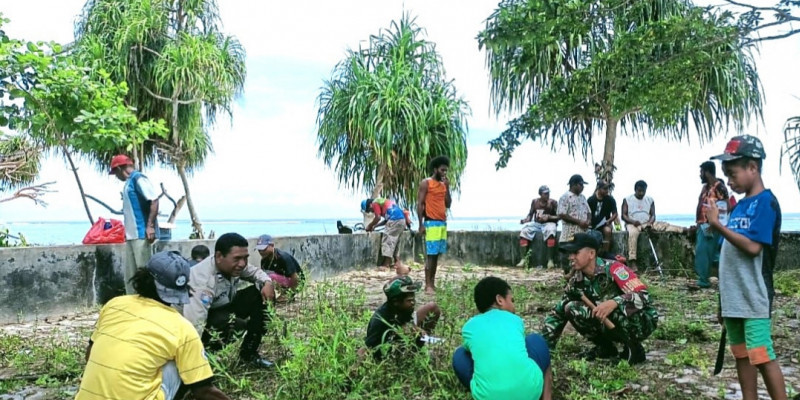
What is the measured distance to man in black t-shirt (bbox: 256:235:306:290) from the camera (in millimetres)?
7242

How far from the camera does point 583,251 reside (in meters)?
4.45

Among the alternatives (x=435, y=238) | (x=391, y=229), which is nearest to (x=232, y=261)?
(x=435, y=238)

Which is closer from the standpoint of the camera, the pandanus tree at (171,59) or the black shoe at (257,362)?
the black shoe at (257,362)

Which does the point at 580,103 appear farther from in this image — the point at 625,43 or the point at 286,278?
the point at 286,278

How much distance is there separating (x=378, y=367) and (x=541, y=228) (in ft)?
28.1

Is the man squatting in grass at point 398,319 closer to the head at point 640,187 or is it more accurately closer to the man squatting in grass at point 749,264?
the man squatting in grass at point 749,264

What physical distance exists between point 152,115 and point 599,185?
37.7 ft

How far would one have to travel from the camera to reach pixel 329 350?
391 centimetres

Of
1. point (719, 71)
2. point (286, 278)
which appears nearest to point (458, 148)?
point (719, 71)

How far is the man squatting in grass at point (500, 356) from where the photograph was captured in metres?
3.26

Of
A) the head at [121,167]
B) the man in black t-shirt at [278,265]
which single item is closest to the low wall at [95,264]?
the man in black t-shirt at [278,265]

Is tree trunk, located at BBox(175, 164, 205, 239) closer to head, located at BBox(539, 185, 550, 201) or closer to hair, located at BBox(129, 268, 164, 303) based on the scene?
head, located at BBox(539, 185, 550, 201)

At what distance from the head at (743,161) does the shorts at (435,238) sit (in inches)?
181

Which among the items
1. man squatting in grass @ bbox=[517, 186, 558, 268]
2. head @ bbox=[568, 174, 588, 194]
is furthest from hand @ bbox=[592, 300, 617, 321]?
man squatting in grass @ bbox=[517, 186, 558, 268]
